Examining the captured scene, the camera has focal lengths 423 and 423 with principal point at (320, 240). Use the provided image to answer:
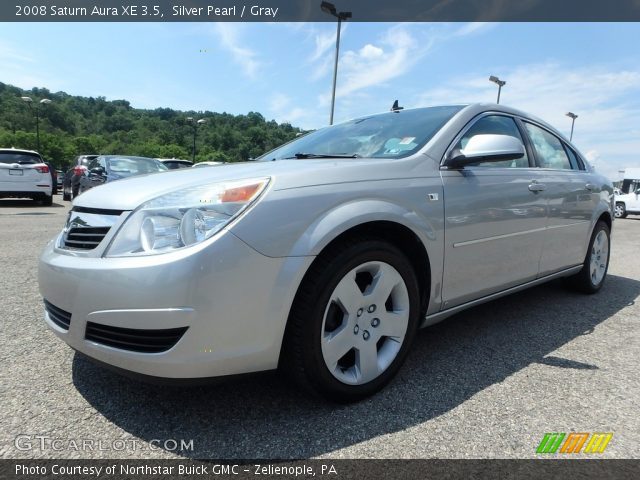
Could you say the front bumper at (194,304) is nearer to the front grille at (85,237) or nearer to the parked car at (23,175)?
the front grille at (85,237)

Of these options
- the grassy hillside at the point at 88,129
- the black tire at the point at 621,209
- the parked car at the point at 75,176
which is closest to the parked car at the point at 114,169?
the parked car at the point at 75,176

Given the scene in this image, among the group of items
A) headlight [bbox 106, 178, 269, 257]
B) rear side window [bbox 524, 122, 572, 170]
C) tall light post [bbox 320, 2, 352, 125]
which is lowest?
headlight [bbox 106, 178, 269, 257]

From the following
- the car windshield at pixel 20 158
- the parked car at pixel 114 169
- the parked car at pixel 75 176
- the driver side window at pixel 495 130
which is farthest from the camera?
the parked car at pixel 75 176

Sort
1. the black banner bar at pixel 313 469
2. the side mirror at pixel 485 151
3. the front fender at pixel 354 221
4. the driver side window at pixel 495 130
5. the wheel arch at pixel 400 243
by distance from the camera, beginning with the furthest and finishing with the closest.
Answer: the driver side window at pixel 495 130 → the side mirror at pixel 485 151 → the wheel arch at pixel 400 243 → the front fender at pixel 354 221 → the black banner bar at pixel 313 469

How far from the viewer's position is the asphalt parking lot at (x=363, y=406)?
5.34ft

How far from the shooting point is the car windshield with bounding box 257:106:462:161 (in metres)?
2.43

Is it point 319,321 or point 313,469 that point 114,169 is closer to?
point 319,321

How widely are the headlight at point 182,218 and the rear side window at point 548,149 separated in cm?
242

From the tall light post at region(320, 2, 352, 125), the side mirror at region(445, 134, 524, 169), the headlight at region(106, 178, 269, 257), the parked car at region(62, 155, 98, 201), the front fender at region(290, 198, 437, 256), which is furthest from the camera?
the tall light post at region(320, 2, 352, 125)

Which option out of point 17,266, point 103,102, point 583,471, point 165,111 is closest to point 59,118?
point 103,102

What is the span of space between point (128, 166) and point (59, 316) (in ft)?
24.5

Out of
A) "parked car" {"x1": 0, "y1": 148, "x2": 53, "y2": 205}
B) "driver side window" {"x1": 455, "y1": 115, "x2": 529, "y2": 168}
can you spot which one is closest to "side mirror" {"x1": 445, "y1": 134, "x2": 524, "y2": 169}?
"driver side window" {"x1": 455, "y1": 115, "x2": 529, "y2": 168}

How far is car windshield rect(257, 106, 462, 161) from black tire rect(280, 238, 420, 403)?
730 mm

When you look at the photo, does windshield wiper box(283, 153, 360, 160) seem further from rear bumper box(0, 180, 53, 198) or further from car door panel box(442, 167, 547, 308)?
rear bumper box(0, 180, 53, 198)
